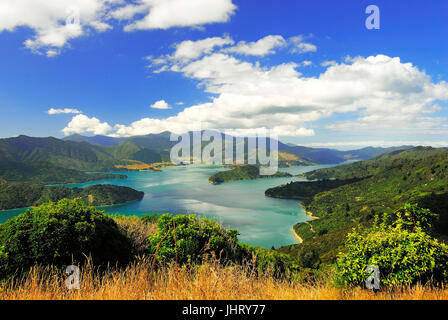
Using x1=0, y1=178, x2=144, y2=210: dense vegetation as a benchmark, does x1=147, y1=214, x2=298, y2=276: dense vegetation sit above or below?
above

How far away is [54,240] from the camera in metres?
9.95

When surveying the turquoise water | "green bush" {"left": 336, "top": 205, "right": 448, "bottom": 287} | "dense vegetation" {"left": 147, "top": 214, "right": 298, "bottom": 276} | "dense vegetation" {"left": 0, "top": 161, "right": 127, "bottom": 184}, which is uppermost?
"green bush" {"left": 336, "top": 205, "right": 448, "bottom": 287}

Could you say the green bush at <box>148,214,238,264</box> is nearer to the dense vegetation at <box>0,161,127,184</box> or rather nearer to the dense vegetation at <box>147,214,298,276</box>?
the dense vegetation at <box>147,214,298,276</box>

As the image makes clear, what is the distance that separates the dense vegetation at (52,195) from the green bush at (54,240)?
11747 cm

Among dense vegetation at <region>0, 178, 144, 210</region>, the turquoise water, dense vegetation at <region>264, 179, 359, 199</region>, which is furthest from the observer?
dense vegetation at <region>264, 179, 359, 199</region>

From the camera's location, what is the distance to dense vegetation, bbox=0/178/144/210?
115 metres

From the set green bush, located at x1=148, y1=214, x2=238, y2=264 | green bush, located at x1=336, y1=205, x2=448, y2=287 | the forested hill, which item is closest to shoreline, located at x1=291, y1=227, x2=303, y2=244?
the forested hill

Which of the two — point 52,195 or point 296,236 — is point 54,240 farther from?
point 52,195

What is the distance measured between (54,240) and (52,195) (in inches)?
5499

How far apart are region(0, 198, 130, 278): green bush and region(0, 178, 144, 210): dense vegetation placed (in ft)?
385

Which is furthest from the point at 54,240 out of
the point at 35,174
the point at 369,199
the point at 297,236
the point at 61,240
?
the point at 35,174
